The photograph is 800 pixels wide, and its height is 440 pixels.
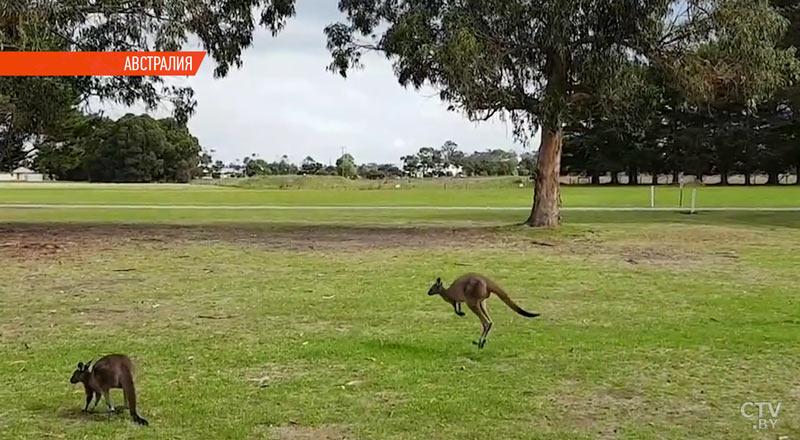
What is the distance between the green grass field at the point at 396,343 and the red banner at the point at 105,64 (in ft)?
10.9

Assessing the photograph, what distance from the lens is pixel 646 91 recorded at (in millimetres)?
19297

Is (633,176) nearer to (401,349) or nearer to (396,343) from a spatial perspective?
(396,343)

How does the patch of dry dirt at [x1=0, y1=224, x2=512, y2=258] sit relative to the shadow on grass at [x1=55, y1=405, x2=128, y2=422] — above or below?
below

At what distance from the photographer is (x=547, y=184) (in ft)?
68.2

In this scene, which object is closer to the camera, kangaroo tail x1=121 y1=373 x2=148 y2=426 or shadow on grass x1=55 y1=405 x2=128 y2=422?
kangaroo tail x1=121 y1=373 x2=148 y2=426

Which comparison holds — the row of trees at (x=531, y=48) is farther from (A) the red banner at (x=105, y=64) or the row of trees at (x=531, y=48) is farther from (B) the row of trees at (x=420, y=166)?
(B) the row of trees at (x=420, y=166)

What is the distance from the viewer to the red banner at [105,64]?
16.1 metres

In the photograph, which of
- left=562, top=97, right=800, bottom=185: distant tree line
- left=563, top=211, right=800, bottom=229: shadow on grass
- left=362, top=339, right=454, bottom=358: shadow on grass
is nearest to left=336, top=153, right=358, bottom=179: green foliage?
left=562, top=97, right=800, bottom=185: distant tree line

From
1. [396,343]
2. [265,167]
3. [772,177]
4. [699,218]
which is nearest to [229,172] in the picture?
[265,167]

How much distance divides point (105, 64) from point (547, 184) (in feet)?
33.6

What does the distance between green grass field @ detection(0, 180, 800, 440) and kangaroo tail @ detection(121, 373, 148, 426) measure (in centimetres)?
8

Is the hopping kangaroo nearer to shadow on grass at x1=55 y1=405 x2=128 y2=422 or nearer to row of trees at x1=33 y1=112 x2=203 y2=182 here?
shadow on grass at x1=55 y1=405 x2=128 y2=422

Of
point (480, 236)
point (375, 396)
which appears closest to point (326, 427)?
point (375, 396)

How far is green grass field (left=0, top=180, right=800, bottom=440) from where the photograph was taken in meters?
4.80
